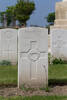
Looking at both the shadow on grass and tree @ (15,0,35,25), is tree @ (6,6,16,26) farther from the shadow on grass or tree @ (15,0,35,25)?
the shadow on grass

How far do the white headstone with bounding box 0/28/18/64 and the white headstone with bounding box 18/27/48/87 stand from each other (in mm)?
4482

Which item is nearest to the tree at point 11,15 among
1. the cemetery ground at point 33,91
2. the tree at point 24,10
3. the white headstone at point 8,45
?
the tree at point 24,10

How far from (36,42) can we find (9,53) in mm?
4965

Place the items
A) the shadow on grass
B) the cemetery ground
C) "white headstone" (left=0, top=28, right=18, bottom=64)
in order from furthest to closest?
"white headstone" (left=0, top=28, right=18, bottom=64) → the shadow on grass → the cemetery ground

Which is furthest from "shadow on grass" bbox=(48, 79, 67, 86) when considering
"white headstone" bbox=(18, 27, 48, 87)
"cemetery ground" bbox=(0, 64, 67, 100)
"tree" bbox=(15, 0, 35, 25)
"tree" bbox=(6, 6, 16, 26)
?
"tree" bbox=(6, 6, 16, 26)

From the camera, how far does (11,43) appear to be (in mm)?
10539

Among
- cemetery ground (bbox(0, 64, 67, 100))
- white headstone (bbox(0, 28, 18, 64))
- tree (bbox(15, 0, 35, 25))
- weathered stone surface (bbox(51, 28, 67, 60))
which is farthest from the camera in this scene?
tree (bbox(15, 0, 35, 25))

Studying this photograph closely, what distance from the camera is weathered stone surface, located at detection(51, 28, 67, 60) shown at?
1080 centimetres

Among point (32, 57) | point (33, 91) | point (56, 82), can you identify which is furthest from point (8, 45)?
point (33, 91)

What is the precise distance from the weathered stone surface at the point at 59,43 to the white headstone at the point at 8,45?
1444mm

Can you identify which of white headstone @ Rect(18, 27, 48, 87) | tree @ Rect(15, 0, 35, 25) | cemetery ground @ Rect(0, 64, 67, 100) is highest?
tree @ Rect(15, 0, 35, 25)

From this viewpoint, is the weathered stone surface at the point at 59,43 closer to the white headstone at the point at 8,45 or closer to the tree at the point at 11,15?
the white headstone at the point at 8,45

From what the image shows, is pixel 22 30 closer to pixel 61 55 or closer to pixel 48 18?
pixel 61 55

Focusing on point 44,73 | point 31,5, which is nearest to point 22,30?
point 44,73
